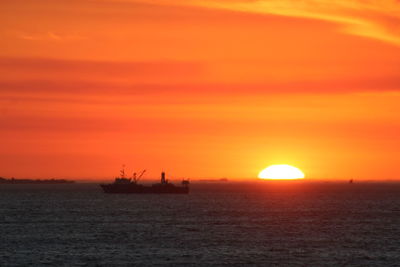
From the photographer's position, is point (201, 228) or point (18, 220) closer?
point (201, 228)

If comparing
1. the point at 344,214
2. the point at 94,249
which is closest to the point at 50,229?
the point at 94,249

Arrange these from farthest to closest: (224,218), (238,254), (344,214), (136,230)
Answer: (344,214)
(224,218)
(136,230)
(238,254)

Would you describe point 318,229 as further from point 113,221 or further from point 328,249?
point 113,221

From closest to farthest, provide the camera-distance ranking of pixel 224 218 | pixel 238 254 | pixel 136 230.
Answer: pixel 238 254 → pixel 136 230 → pixel 224 218

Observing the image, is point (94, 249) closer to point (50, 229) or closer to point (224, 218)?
point (50, 229)

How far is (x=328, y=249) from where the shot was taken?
10262 cm

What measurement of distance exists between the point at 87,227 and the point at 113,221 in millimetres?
17227

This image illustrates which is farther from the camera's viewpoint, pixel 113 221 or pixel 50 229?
pixel 113 221

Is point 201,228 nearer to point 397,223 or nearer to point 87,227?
point 87,227

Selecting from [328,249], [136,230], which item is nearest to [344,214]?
[136,230]

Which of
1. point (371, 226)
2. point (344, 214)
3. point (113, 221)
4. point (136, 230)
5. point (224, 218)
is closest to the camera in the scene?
point (136, 230)

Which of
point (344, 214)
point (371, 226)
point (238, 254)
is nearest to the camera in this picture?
point (238, 254)

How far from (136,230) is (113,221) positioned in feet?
82.3

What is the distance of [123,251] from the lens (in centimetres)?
9944
